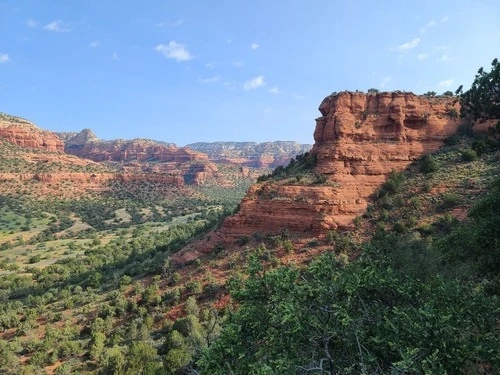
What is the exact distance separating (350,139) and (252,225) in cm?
1380

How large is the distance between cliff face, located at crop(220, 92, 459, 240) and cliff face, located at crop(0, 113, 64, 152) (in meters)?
118

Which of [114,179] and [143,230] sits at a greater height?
[114,179]

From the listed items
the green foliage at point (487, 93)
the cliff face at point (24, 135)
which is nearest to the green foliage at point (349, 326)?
the green foliage at point (487, 93)

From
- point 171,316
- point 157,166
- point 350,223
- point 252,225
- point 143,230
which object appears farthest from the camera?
point 157,166

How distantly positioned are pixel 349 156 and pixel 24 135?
128 metres

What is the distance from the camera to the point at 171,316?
28.4 metres

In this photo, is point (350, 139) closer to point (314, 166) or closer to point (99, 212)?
point (314, 166)

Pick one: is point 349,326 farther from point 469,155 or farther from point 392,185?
point 469,155

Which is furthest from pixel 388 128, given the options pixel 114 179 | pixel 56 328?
pixel 114 179

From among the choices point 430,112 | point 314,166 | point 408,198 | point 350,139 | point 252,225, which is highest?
point 430,112

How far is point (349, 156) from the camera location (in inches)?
1414

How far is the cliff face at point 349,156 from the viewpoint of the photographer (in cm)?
3272

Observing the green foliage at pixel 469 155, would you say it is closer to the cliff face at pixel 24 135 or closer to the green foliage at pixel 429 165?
the green foliage at pixel 429 165

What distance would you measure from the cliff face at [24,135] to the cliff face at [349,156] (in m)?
118
